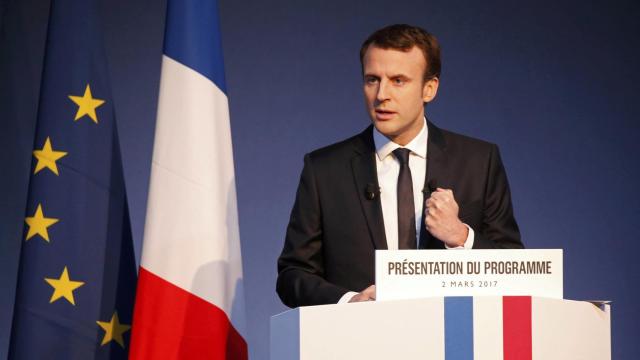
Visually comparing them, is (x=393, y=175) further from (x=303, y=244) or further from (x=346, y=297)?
(x=346, y=297)

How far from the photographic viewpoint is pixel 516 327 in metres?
1.81

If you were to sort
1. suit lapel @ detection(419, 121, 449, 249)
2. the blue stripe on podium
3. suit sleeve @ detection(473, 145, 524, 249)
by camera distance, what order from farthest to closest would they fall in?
1. suit sleeve @ detection(473, 145, 524, 249)
2. suit lapel @ detection(419, 121, 449, 249)
3. the blue stripe on podium

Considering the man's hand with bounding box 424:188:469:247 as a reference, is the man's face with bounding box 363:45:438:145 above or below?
above

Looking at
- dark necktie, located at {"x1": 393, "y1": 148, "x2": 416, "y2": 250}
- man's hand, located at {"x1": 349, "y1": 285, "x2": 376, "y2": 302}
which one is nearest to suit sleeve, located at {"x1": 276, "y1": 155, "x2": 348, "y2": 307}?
dark necktie, located at {"x1": 393, "y1": 148, "x2": 416, "y2": 250}

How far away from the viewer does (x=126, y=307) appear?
9.98ft

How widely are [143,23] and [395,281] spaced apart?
2.40m

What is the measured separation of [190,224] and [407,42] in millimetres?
877

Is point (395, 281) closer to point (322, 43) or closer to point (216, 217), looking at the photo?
point (216, 217)

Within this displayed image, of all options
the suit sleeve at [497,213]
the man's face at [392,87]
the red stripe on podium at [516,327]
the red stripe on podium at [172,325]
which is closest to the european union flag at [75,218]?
the red stripe on podium at [172,325]

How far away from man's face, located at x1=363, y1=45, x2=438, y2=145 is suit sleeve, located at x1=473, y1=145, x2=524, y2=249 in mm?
282

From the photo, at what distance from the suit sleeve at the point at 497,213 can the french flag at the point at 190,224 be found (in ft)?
2.78

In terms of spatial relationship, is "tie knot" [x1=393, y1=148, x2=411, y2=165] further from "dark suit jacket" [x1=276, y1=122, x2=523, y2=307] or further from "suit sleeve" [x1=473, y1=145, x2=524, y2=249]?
"suit sleeve" [x1=473, y1=145, x2=524, y2=249]

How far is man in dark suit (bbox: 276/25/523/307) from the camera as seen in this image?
251 cm

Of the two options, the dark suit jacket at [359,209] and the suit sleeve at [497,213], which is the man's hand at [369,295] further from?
the suit sleeve at [497,213]
